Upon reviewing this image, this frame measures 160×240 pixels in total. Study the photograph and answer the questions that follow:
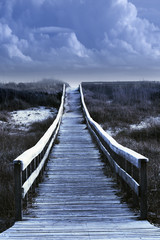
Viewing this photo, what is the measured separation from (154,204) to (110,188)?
1057 millimetres

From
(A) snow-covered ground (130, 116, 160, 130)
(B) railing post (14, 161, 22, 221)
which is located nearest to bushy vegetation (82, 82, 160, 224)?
(A) snow-covered ground (130, 116, 160, 130)

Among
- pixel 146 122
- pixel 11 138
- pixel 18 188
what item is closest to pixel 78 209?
pixel 18 188

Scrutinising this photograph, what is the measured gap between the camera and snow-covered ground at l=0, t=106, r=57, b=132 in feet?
68.4

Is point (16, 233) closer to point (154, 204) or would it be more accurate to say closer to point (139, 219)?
point (139, 219)

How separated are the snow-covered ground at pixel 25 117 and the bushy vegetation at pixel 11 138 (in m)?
0.64

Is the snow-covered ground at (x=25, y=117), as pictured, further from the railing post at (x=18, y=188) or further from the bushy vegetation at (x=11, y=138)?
the railing post at (x=18, y=188)

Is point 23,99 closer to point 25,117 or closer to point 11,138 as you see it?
point 25,117

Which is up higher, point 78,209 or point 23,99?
point 23,99

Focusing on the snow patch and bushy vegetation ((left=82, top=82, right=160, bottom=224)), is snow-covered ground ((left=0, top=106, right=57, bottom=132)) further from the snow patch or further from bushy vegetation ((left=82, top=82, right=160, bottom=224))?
bushy vegetation ((left=82, top=82, right=160, bottom=224))

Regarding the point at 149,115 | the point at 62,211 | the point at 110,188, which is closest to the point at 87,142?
the point at 110,188

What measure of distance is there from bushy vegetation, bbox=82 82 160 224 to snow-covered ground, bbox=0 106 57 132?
360 cm

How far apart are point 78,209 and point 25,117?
761 inches

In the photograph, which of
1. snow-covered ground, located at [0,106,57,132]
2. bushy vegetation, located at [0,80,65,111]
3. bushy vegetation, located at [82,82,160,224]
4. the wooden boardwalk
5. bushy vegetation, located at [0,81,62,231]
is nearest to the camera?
the wooden boardwalk

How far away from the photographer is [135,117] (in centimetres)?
2348
